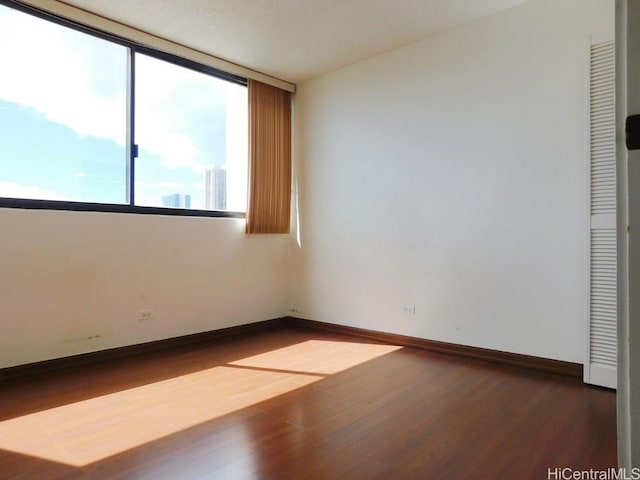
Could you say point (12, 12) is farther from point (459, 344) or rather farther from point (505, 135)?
point (459, 344)

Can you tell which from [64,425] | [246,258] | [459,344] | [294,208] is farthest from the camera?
[294,208]

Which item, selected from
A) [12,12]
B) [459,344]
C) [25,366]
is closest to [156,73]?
[12,12]

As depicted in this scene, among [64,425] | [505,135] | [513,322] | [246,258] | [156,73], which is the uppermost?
[156,73]

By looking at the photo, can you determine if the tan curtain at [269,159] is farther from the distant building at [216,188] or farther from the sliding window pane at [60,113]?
the sliding window pane at [60,113]

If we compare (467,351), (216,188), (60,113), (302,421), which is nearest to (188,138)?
(216,188)

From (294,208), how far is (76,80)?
102 inches

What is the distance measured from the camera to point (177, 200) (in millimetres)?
3990

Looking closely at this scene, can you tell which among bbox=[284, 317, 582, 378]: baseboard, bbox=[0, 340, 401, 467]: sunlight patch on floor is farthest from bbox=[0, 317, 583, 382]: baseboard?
bbox=[0, 340, 401, 467]: sunlight patch on floor

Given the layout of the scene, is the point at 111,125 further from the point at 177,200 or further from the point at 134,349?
the point at 134,349

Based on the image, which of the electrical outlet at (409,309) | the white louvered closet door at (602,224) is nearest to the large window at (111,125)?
the electrical outlet at (409,309)

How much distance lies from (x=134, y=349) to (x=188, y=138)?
2165 mm

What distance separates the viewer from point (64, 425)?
7.23 feet

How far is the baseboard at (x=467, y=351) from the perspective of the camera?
2990 millimetres

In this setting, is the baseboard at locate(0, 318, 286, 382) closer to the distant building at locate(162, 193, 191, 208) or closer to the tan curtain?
the tan curtain
